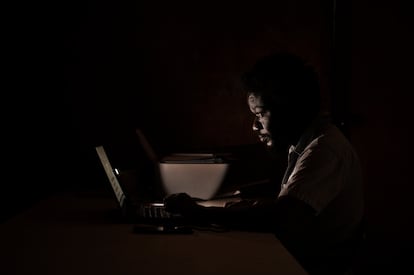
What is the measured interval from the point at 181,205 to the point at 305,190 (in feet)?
1.32

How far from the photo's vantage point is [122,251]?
162cm

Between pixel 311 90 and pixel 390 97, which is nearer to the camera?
pixel 311 90

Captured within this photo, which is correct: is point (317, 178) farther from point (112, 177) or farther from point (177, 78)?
point (177, 78)

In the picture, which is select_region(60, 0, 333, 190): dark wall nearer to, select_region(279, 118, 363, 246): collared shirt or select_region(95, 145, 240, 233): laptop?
select_region(95, 145, 240, 233): laptop

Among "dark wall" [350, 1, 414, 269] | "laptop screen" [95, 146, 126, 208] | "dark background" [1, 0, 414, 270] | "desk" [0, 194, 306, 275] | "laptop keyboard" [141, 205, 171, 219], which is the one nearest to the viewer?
"desk" [0, 194, 306, 275]

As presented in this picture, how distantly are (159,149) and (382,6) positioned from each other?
1.48m

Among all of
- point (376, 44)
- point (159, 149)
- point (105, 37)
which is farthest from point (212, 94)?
point (376, 44)

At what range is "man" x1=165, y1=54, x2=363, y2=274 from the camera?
1.69 meters

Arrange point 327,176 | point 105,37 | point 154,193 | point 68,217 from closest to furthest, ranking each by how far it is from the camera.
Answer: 1. point 327,176
2. point 68,217
3. point 154,193
4. point 105,37

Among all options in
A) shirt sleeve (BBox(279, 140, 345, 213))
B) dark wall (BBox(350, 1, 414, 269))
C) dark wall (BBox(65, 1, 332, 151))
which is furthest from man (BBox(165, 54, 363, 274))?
dark wall (BBox(350, 1, 414, 269))

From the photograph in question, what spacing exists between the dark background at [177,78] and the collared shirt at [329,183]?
1366 millimetres

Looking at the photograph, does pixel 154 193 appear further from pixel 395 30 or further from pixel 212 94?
pixel 395 30

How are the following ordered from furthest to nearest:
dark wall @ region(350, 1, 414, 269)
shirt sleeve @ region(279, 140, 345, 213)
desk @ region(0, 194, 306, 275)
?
1. dark wall @ region(350, 1, 414, 269)
2. shirt sleeve @ region(279, 140, 345, 213)
3. desk @ region(0, 194, 306, 275)

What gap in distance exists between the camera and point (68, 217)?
2156 mm
